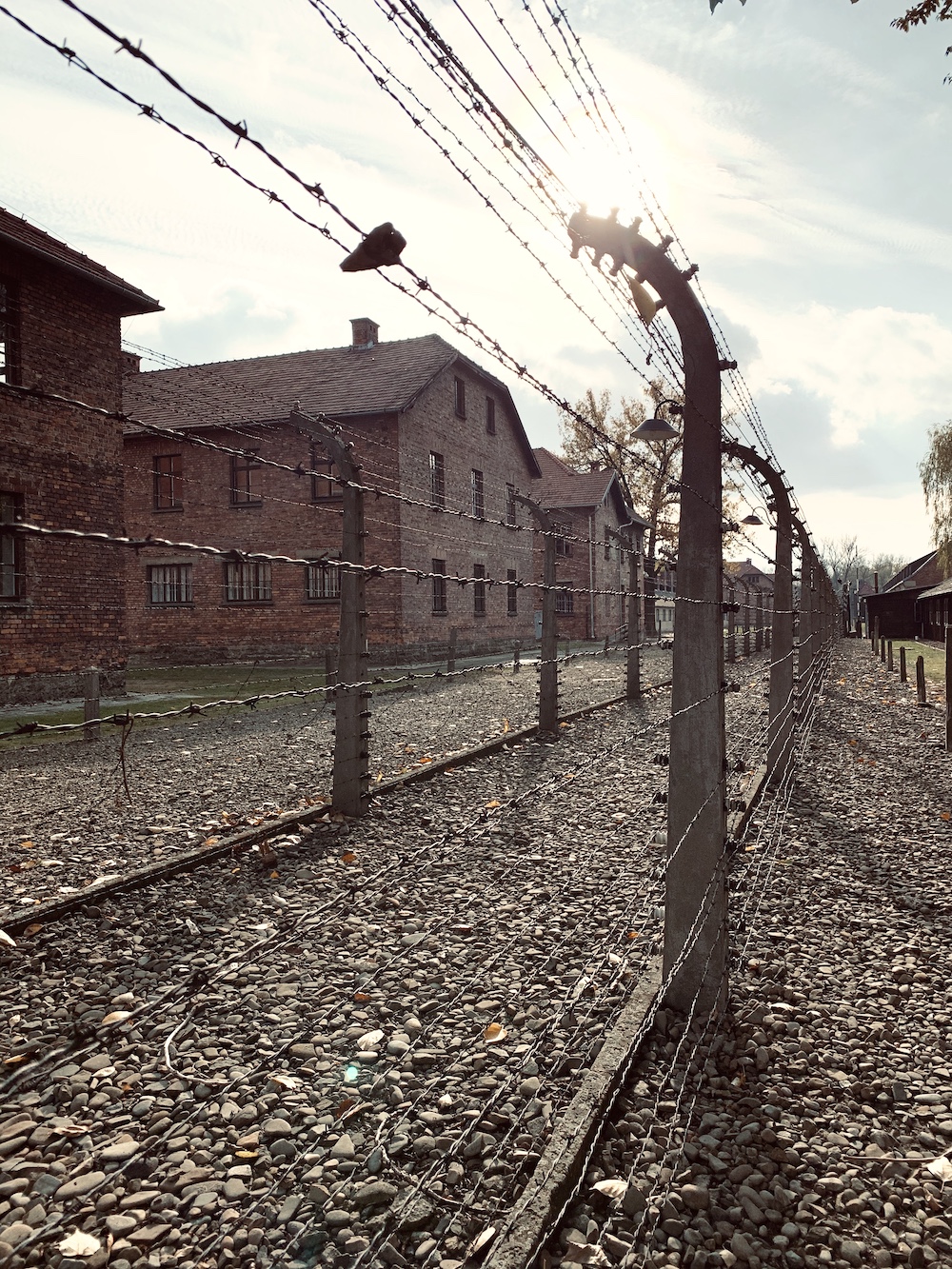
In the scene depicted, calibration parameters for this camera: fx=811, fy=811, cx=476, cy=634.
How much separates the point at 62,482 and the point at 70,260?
13.0ft

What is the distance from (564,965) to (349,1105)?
4.58 feet

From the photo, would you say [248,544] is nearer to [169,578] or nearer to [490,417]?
[169,578]

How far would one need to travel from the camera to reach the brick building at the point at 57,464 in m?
13.9

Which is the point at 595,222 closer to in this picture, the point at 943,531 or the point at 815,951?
the point at 815,951

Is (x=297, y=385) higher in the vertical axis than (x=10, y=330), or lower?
higher

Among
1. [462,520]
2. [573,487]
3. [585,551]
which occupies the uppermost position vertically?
[573,487]

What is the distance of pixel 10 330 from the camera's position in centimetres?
1394

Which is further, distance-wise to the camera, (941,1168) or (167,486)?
(167,486)

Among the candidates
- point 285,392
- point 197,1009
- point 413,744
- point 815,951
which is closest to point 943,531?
point 285,392

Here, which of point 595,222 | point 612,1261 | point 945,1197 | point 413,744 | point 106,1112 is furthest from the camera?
point 413,744

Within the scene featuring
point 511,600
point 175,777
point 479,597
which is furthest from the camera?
point 511,600

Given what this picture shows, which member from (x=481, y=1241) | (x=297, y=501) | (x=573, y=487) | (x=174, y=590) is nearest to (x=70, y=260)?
(x=297, y=501)

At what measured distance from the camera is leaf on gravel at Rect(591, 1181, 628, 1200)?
2.36 m

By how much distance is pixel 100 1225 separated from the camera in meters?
2.23
